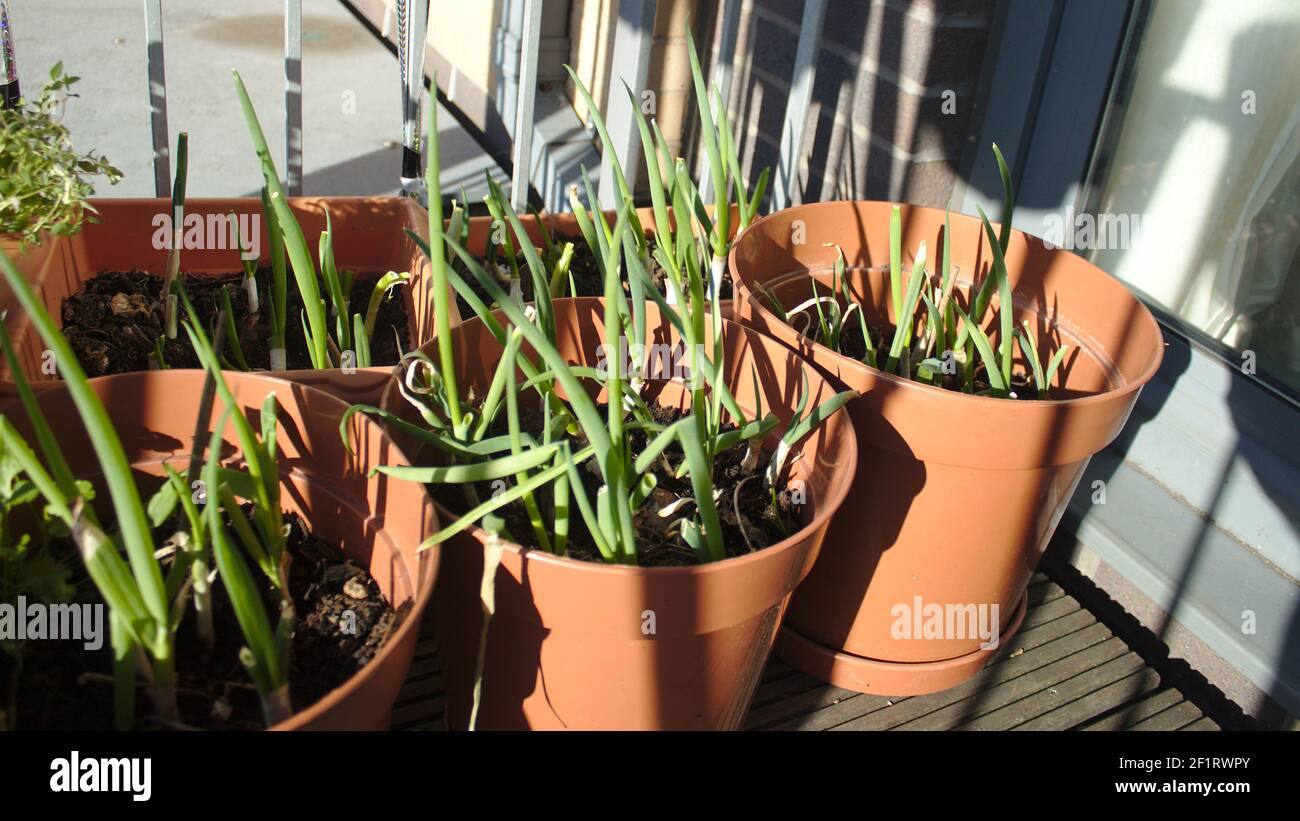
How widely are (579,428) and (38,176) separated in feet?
2.15

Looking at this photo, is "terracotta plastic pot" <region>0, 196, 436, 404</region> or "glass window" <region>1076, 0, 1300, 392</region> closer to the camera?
"terracotta plastic pot" <region>0, 196, 436, 404</region>

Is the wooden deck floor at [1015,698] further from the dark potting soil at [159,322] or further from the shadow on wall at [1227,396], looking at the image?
the dark potting soil at [159,322]

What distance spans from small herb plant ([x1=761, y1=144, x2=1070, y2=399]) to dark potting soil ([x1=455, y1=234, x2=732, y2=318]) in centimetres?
19

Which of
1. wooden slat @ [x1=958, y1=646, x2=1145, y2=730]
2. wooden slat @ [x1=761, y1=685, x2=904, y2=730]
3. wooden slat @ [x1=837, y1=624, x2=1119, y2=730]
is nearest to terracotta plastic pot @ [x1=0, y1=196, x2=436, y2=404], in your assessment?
wooden slat @ [x1=761, y1=685, x2=904, y2=730]

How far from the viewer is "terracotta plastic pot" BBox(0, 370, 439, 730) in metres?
1.01

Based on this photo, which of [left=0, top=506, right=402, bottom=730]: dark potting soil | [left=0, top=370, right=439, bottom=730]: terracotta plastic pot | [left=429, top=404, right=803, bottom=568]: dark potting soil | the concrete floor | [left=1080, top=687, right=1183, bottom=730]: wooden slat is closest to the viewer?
[left=0, top=506, right=402, bottom=730]: dark potting soil

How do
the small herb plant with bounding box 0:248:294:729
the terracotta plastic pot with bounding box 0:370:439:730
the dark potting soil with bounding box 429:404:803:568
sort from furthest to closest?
the dark potting soil with bounding box 429:404:803:568 → the terracotta plastic pot with bounding box 0:370:439:730 → the small herb plant with bounding box 0:248:294:729

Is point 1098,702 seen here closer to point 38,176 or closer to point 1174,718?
point 1174,718

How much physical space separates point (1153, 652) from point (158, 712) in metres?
1.38

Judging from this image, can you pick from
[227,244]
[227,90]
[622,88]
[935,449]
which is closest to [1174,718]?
[935,449]

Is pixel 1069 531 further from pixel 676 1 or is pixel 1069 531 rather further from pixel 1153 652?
pixel 676 1

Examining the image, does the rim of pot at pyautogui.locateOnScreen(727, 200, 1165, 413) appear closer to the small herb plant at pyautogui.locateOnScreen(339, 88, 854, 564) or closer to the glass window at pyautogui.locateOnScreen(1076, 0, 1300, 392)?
the small herb plant at pyautogui.locateOnScreen(339, 88, 854, 564)

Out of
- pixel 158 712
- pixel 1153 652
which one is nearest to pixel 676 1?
pixel 1153 652

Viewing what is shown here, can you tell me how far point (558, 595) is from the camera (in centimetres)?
96
